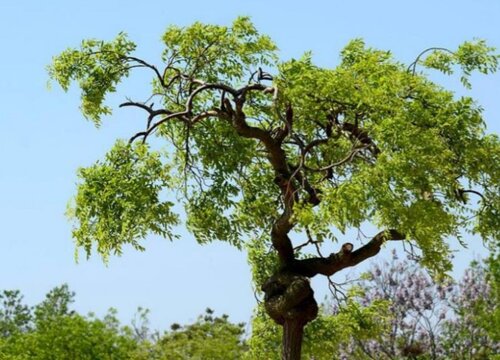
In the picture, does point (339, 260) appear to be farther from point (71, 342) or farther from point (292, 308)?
point (71, 342)

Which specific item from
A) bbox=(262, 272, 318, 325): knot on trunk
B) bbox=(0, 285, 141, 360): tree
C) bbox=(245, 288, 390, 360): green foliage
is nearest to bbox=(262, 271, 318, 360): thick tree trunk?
bbox=(262, 272, 318, 325): knot on trunk

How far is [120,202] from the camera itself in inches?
469

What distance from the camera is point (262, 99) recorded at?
13445mm

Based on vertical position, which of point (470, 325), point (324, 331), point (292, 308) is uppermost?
point (470, 325)

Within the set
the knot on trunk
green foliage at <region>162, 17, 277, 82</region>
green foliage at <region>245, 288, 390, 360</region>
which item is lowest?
the knot on trunk

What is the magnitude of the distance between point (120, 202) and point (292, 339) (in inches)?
104

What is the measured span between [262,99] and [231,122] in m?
0.97

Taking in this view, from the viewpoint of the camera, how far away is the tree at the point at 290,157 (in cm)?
1102

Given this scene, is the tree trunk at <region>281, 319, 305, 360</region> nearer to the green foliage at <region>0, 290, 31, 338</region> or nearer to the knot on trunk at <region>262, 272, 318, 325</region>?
the knot on trunk at <region>262, 272, 318, 325</region>

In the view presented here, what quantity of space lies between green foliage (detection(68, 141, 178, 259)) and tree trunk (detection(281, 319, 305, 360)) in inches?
70.6

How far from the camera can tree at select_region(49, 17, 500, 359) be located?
434 inches

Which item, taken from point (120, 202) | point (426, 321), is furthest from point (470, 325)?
point (120, 202)

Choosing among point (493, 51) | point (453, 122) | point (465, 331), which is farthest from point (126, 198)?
point (465, 331)

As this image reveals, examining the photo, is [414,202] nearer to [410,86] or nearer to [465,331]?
[410,86]
